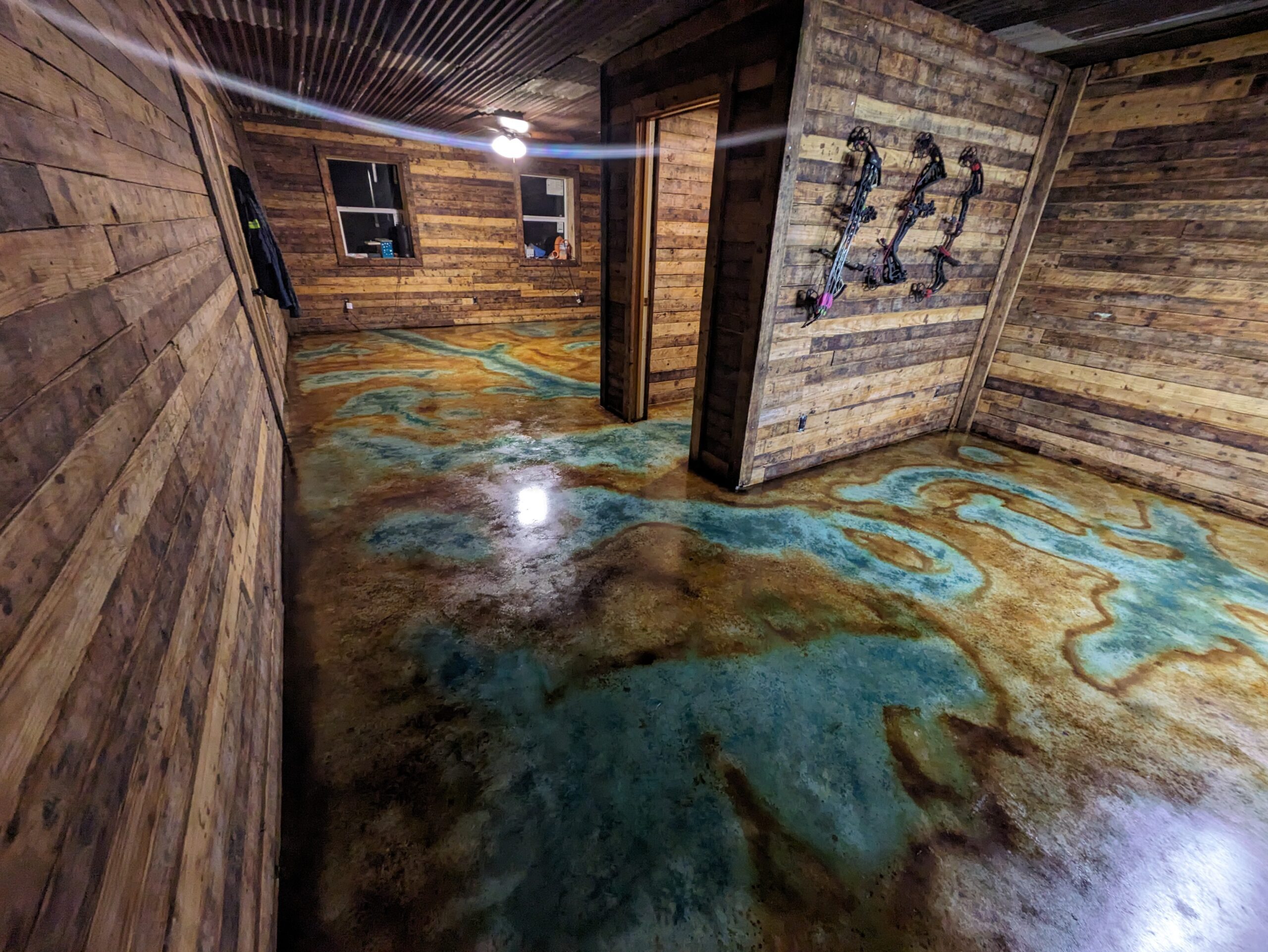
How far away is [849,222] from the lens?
3432mm

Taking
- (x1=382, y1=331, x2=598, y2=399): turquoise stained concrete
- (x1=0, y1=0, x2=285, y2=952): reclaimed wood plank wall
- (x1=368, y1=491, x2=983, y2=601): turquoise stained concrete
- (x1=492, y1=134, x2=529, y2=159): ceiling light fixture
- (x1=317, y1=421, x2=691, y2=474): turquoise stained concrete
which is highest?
(x1=492, y1=134, x2=529, y2=159): ceiling light fixture

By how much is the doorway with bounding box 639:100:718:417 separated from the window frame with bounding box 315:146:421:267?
5686 mm

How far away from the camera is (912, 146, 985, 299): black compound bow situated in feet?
12.8

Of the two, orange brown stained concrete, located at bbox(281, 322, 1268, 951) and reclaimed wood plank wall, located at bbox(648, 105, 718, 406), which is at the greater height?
reclaimed wood plank wall, located at bbox(648, 105, 718, 406)

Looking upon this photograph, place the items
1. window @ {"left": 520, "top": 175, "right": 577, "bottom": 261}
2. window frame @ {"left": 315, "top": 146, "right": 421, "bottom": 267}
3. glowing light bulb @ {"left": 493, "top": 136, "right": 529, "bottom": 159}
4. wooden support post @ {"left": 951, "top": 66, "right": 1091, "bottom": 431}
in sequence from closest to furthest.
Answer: wooden support post @ {"left": 951, "top": 66, "right": 1091, "bottom": 431} → glowing light bulb @ {"left": 493, "top": 136, "right": 529, "bottom": 159} → window frame @ {"left": 315, "top": 146, "right": 421, "bottom": 267} → window @ {"left": 520, "top": 175, "right": 577, "bottom": 261}

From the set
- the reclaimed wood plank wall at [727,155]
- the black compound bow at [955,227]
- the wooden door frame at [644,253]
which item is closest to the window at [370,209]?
the reclaimed wood plank wall at [727,155]

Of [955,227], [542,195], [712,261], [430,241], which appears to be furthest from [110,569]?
[542,195]

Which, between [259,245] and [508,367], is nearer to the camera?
[259,245]

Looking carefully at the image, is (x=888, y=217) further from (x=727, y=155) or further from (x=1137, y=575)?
(x=1137, y=575)

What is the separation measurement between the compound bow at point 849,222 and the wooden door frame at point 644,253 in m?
0.79

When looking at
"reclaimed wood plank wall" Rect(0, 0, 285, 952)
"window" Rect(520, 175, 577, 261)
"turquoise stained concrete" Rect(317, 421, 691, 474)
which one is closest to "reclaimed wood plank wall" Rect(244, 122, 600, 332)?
"window" Rect(520, 175, 577, 261)

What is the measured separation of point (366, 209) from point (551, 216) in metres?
3.71

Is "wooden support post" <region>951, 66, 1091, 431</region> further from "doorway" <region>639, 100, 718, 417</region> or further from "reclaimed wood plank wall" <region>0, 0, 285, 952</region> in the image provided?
"reclaimed wood plank wall" <region>0, 0, 285, 952</region>

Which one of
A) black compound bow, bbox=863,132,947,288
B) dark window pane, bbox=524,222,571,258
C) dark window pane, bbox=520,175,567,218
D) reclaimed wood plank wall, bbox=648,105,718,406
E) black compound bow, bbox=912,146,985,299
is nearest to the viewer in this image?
black compound bow, bbox=863,132,947,288
